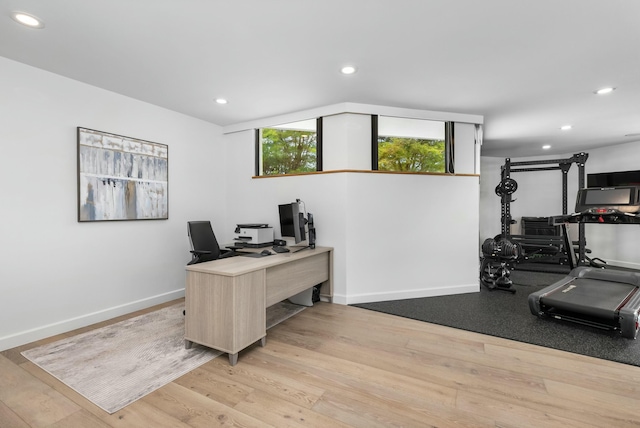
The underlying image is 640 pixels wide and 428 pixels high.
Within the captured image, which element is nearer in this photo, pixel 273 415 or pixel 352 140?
pixel 273 415

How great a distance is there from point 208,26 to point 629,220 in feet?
17.1

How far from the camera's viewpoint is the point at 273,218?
415cm

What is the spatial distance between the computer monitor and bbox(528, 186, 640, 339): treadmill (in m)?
2.66

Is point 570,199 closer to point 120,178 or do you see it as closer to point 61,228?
point 120,178

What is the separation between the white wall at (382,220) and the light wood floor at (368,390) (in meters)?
1.20

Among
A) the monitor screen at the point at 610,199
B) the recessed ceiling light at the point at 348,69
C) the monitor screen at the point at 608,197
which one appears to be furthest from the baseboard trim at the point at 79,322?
the monitor screen at the point at 608,197

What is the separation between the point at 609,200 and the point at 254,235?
5.19 meters

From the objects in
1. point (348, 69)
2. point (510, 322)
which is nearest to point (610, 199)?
point (510, 322)

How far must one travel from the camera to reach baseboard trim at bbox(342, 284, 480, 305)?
3.67 m

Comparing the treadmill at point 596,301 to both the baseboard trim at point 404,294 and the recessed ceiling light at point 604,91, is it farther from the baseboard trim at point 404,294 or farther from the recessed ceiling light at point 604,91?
the recessed ceiling light at point 604,91

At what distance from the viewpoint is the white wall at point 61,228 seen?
254 cm

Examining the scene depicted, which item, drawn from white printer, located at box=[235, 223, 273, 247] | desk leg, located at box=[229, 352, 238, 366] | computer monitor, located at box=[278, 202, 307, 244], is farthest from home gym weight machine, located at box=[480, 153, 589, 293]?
desk leg, located at box=[229, 352, 238, 366]

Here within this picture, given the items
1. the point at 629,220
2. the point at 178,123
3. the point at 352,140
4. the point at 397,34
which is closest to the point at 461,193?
the point at 352,140

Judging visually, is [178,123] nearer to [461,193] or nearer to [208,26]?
[208,26]
